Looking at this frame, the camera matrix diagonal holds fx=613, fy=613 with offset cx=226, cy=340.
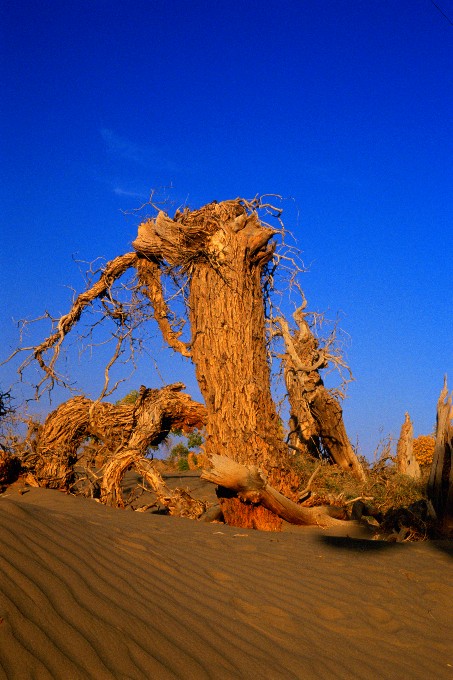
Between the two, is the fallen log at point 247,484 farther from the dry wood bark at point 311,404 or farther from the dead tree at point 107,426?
the dry wood bark at point 311,404

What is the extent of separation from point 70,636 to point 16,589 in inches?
16.6

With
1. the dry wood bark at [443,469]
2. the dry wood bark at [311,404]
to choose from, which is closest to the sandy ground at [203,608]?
the dry wood bark at [443,469]

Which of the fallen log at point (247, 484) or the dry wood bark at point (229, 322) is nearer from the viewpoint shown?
the fallen log at point (247, 484)

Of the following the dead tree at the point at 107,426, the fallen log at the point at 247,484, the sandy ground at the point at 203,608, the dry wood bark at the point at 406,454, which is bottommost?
the sandy ground at the point at 203,608

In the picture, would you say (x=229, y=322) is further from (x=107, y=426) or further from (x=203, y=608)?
(x=203, y=608)

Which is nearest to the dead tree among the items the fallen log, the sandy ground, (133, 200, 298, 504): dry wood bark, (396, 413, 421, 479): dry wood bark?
(133, 200, 298, 504): dry wood bark

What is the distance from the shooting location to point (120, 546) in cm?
446

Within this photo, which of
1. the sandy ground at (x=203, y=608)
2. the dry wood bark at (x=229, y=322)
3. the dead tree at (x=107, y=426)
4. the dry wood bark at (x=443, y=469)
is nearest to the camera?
the sandy ground at (x=203, y=608)

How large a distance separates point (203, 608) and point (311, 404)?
1002 centimetres

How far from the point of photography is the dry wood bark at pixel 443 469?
7.74m

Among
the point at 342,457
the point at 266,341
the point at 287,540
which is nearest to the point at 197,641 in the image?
the point at 287,540

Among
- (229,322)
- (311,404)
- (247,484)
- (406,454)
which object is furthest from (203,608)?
(406,454)

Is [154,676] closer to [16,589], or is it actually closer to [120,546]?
[16,589]

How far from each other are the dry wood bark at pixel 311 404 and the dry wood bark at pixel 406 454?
1.00m
